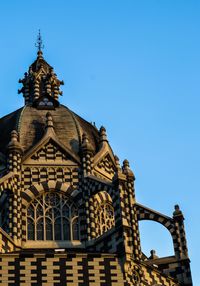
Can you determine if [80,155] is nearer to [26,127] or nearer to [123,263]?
[26,127]

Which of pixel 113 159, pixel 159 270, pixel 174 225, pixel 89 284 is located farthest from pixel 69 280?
Answer: pixel 113 159

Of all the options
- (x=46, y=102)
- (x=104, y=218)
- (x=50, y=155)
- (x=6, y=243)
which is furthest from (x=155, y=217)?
(x=46, y=102)

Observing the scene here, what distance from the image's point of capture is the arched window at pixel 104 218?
38.1 meters

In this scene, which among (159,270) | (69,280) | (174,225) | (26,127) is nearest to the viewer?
(69,280)

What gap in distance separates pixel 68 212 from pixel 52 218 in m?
0.98

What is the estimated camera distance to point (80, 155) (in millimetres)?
40469

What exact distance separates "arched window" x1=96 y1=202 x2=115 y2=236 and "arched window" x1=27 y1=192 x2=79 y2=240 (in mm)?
1162

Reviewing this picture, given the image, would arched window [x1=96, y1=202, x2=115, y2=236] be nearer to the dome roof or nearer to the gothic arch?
the gothic arch

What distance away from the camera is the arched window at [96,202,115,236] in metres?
38.1

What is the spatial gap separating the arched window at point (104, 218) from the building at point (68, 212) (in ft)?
0.19

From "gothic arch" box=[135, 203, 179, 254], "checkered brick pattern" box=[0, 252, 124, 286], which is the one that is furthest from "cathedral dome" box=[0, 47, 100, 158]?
"checkered brick pattern" box=[0, 252, 124, 286]

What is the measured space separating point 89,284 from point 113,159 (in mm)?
12444

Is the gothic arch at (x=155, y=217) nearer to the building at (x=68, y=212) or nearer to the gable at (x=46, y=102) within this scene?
the building at (x=68, y=212)

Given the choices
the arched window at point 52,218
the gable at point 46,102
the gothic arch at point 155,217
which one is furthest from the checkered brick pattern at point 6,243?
the gable at point 46,102
